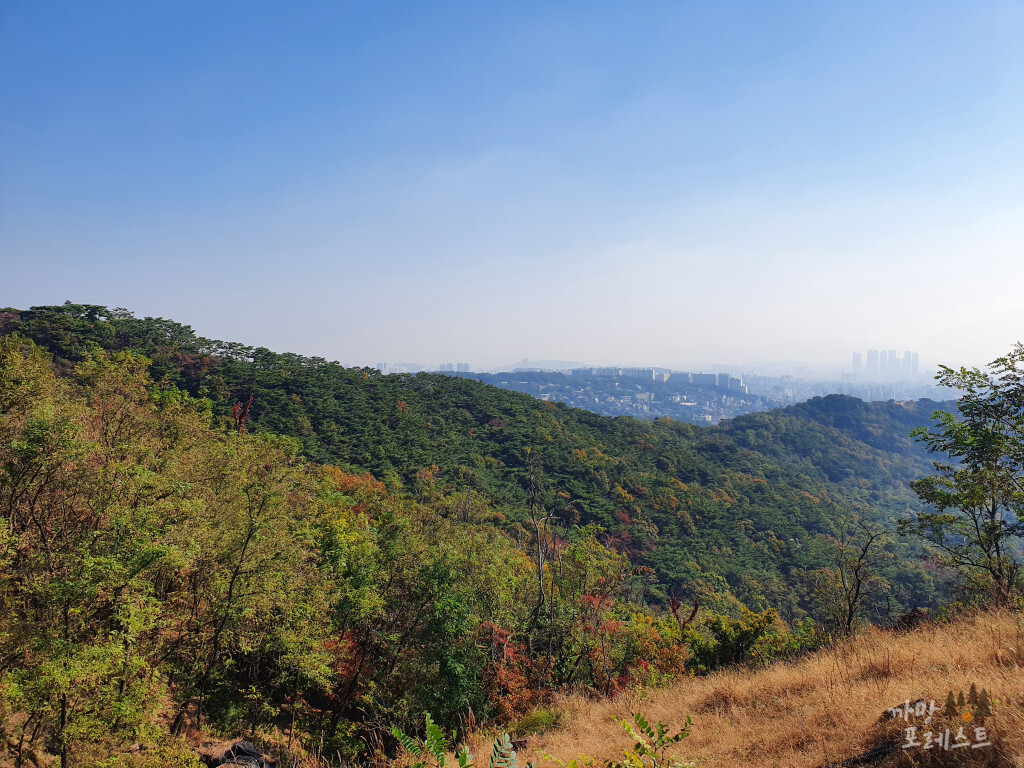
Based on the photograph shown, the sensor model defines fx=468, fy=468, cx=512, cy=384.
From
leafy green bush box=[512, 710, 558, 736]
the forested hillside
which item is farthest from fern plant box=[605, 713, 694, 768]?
the forested hillside

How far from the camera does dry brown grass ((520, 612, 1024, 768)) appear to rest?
4.02m

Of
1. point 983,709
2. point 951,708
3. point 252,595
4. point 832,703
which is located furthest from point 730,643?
point 252,595

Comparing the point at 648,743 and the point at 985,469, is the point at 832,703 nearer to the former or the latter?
the point at 648,743

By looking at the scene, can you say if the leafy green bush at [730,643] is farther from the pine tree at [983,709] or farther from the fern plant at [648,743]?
the fern plant at [648,743]

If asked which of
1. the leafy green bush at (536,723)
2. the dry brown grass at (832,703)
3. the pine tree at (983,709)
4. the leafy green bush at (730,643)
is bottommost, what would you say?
the leafy green bush at (730,643)

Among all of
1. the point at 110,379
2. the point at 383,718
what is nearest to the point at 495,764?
the point at 383,718

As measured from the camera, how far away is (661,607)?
117ft

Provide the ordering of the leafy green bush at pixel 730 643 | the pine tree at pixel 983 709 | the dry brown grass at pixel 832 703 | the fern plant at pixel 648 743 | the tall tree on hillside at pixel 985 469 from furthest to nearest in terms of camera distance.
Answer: the leafy green bush at pixel 730 643 → the tall tree on hillside at pixel 985 469 → the dry brown grass at pixel 832 703 → the pine tree at pixel 983 709 → the fern plant at pixel 648 743

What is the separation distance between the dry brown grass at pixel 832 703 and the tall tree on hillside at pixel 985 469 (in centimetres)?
385

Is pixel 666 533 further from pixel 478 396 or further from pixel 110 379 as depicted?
pixel 110 379

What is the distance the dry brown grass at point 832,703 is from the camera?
4023mm

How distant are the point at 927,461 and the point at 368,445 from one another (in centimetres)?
13911

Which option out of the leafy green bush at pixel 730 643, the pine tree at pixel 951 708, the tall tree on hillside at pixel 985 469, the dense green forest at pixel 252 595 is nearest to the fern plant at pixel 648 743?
the pine tree at pixel 951 708

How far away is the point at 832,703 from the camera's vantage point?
482cm
